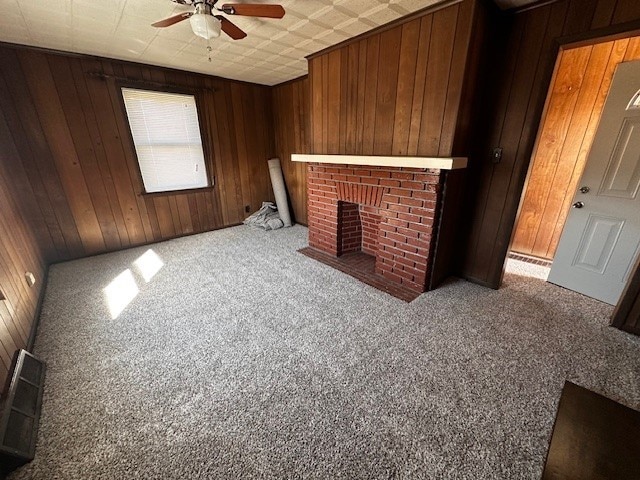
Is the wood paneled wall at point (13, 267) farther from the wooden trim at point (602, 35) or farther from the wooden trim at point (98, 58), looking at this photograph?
the wooden trim at point (602, 35)

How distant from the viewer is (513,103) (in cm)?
202

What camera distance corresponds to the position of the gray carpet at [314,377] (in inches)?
43.0

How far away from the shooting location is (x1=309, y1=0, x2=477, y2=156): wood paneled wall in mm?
1823

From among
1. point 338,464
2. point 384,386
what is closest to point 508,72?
point 384,386

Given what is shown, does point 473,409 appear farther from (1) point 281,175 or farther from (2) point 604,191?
(1) point 281,175

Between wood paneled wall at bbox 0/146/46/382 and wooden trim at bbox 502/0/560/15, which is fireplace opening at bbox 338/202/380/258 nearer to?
wooden trim at bbox 502/0/560/15

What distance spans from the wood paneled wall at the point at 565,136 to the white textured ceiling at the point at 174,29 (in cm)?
180

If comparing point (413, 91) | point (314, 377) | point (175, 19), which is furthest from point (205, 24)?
point (314, 377)

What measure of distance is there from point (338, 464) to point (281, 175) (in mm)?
3970

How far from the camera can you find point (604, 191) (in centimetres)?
207

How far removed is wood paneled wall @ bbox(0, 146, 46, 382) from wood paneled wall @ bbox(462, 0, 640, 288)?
3.38 meters

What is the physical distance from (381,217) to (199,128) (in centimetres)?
294

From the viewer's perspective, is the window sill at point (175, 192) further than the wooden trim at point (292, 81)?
No

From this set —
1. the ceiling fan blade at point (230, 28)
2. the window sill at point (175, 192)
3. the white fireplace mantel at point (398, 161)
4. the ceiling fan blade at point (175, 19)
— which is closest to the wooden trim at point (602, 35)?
the white fireplace mantel at point (398, 161)
